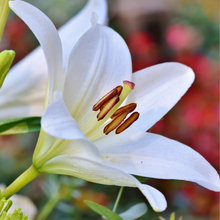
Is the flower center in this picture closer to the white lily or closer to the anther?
the anther

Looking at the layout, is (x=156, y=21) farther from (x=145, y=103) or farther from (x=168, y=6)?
(x=145, y=103)

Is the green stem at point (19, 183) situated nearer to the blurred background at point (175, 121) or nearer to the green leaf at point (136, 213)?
the green leaf at point (136, 213)

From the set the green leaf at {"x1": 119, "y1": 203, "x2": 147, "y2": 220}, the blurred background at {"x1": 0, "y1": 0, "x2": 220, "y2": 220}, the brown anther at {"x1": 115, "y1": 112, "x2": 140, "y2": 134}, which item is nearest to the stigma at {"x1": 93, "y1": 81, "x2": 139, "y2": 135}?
the brown anther at {"x1": 115, "y1": 112, "x2": 140, "y2": 134}

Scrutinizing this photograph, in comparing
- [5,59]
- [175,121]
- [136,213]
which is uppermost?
[5,59]

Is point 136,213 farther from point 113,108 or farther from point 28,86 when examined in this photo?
point 28,86

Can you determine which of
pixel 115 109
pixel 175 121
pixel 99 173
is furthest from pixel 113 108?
pixel 175 121

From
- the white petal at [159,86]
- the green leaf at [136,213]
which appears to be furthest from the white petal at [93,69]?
the green leaf at [136,213]
